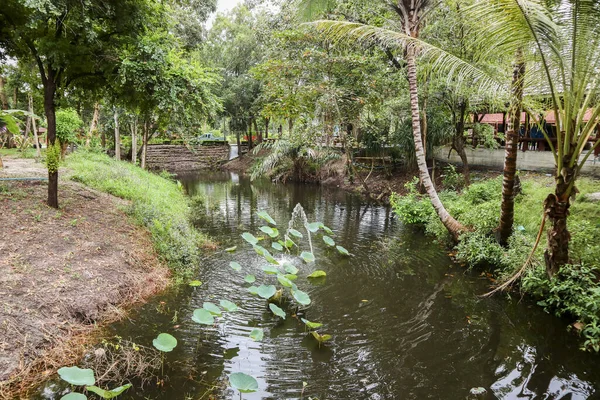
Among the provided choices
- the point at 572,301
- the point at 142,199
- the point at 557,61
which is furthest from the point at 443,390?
the point at 142,199

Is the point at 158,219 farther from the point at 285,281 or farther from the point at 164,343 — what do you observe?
the point at 164,343

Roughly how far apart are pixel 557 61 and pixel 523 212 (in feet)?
16.0

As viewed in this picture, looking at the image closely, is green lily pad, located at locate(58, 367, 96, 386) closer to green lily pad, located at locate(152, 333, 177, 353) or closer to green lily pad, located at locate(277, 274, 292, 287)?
green lily pad, located at locate(152, 333, 177, 353)

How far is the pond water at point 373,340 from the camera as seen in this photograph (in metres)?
4.27

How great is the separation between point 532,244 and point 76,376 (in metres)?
7.63

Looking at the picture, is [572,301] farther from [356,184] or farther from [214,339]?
[356,184]

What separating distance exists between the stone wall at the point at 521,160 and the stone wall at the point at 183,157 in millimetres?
19897

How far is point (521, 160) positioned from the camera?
15.4 m

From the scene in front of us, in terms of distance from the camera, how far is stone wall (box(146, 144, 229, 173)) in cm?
3033

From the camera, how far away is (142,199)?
10484 mm

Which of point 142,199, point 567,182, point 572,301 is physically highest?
point 567,182

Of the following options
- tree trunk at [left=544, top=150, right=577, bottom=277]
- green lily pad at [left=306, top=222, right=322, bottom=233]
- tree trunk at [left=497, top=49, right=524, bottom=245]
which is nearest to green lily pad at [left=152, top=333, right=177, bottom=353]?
green lily pad at [left=306, top=222, right=322, bottom=233]

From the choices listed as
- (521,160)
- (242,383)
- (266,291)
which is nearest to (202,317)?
(266,291)

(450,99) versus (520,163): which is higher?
(450,99)
